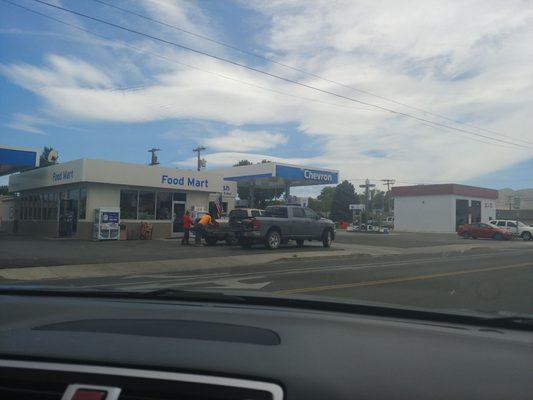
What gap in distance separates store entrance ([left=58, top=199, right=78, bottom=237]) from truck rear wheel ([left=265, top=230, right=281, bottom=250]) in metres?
12.4

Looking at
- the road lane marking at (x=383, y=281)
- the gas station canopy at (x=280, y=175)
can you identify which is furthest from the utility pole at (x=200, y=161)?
the road lane marking at (x=383, y=281)

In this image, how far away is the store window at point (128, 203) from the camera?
2834 cm

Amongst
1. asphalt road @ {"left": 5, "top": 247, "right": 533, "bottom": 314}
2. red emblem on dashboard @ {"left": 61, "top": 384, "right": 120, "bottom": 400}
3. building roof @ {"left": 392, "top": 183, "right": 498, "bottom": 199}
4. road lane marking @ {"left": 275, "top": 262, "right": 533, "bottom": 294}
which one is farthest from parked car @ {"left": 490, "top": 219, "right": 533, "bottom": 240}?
red emblem on dashboard @ {"left": 61, "top": 384, "right": 120, "bottom": 400}

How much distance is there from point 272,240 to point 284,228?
2.80 ft

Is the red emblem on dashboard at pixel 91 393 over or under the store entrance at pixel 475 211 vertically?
under

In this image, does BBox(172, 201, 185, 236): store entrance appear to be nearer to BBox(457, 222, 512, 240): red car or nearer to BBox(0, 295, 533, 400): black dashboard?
BBox(457, 222, 512, 240): red car

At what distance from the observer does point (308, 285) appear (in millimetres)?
11180

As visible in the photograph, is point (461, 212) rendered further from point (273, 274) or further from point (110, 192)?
point (273, 274)

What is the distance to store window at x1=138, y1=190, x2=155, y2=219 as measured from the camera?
2902cm

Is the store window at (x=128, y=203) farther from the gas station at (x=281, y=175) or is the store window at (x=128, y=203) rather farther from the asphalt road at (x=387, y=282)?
the asphalt road at (x=387, y=282)

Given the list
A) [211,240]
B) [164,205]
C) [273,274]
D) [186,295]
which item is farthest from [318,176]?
[186,295]

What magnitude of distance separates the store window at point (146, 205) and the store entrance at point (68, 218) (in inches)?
140

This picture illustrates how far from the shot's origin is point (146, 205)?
2917 centimetres

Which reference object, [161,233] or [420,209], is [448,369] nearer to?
[161,233]
